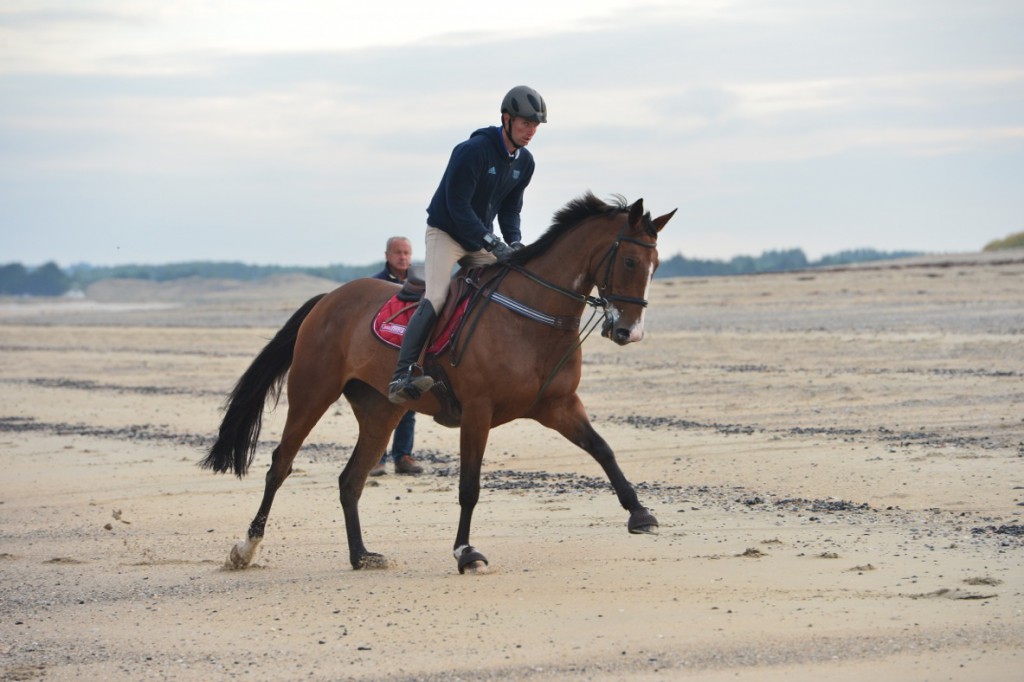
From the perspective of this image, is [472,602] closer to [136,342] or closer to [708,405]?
[708,405]

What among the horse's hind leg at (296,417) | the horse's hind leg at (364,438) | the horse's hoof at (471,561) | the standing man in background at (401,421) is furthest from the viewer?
the standing man in background at (401,421)

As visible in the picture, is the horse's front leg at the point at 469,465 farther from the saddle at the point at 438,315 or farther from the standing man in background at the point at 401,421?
the standing man in background at the point at 401,421

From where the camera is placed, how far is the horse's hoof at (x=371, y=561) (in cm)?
877

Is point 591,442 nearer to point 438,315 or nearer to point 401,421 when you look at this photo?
point 438,315

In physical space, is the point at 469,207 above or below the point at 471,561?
above

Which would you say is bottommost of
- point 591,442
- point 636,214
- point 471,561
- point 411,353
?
point 471,561

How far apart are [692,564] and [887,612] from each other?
1.57m

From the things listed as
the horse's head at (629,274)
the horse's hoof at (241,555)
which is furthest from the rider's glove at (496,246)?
the horse's hoof at (241,555)

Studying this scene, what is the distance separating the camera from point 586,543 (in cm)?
903

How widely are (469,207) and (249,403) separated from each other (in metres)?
2.61

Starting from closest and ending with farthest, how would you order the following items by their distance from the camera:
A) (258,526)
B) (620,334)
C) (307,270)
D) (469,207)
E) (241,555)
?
(620,334), (469,207), (241,555), (258,526), (307,270)

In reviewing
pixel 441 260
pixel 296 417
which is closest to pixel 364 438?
pixel 296 417

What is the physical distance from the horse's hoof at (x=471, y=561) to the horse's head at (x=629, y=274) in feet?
5.27

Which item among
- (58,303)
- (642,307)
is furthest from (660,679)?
(58,303)
